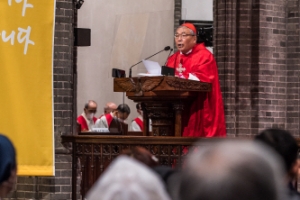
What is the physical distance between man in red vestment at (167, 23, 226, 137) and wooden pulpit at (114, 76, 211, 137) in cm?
15

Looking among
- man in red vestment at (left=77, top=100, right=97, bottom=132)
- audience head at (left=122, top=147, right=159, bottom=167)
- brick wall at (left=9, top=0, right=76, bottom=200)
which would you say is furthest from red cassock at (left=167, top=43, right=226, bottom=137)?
audience head at (left=122, top=147, right=159, bottom=167)

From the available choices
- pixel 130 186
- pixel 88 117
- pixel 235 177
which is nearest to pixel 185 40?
pixel 88 117

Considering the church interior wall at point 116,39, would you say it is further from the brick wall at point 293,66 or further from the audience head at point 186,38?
the audience head at point 186,38

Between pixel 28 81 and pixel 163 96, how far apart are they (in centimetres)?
140

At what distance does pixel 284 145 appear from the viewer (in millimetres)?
2773

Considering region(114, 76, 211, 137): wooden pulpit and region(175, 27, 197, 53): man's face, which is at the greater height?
region(175, 27, 197, 53): man's face

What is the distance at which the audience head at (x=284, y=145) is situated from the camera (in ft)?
9.07

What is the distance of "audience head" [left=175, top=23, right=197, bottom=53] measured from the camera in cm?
927

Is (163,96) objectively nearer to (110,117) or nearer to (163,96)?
(163,96)

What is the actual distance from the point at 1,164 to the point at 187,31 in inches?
268

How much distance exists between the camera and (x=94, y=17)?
A: 53.8ft

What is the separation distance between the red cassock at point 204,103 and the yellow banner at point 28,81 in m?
1.63

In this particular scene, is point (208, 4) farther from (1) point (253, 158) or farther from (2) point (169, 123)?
(1) point (253, 158)

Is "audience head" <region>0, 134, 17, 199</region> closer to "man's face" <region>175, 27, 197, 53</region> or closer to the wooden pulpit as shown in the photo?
the wooden pulpit
